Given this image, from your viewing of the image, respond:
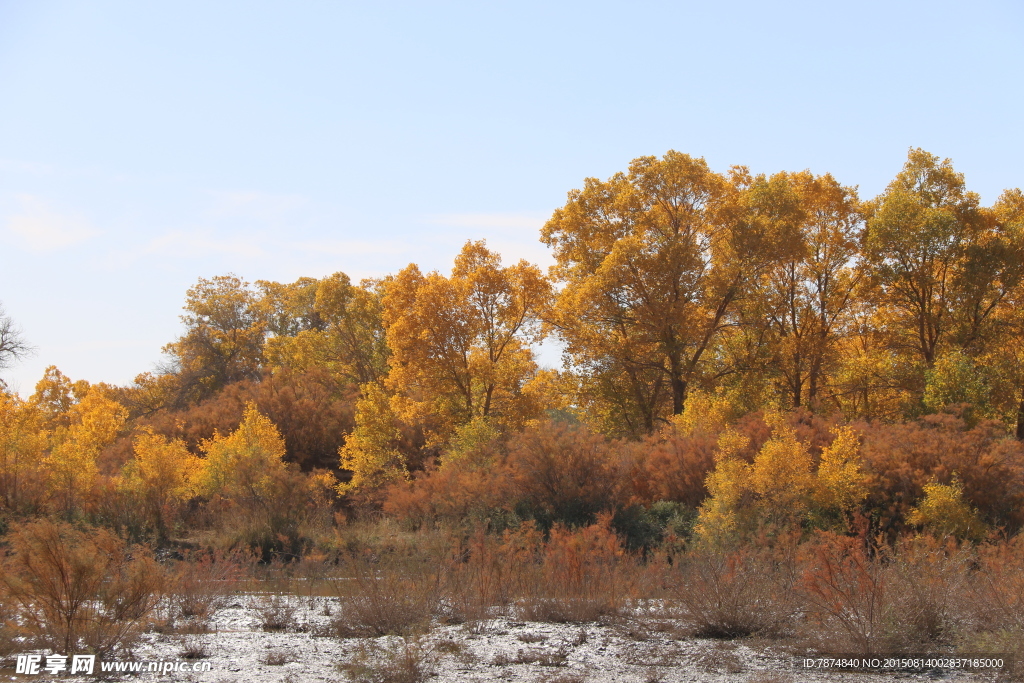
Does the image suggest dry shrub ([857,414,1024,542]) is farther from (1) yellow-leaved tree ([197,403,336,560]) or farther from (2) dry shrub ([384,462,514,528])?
(1) yellow-leaved tree ([197,403,336,560])

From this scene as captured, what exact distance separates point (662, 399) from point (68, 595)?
2562cm

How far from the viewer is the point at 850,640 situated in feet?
32.5

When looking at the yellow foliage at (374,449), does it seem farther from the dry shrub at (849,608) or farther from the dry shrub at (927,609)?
the dry shrub at (927,609)

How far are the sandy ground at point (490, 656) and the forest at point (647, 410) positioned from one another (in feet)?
8.79

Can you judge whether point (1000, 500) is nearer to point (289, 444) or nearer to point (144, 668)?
point (144, 668)

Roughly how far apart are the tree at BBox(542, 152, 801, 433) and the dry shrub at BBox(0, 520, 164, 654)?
2203 cm

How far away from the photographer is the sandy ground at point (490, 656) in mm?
9602

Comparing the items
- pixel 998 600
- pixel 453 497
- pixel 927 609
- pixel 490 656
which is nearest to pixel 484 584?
pixel 490 656

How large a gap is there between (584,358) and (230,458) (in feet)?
42.8

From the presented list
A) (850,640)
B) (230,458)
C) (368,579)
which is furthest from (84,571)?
(230,458)

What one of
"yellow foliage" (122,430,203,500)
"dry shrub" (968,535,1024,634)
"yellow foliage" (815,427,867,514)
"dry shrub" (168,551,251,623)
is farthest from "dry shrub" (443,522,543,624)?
"yellow foliage" (122,430,203,500)

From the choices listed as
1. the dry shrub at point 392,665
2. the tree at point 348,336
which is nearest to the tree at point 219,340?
the tree at point 348,336

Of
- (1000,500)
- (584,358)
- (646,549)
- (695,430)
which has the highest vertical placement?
(584,358)

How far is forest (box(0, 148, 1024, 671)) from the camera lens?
2044 centimetres
